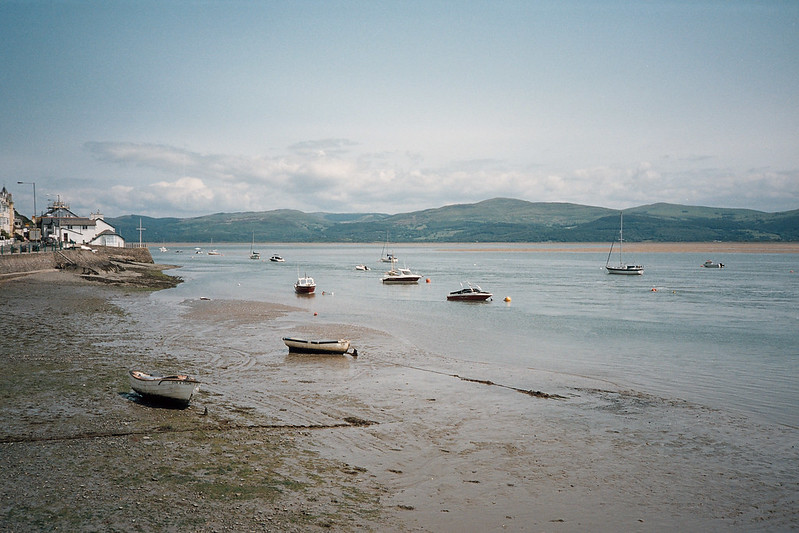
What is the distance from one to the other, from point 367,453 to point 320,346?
10.9m

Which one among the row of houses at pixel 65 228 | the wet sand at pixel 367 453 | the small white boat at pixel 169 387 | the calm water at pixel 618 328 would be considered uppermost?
the row of houses at pixel 65 228

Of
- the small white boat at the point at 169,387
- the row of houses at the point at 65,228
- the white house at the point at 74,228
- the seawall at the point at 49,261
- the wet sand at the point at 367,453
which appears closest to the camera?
the wet sand at the point at 367,453

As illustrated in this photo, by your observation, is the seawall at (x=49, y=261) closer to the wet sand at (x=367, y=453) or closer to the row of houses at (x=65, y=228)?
the row of houses at (x=65, y=228)

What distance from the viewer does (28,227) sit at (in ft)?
276

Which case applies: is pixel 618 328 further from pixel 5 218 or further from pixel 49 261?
pixel 5 218

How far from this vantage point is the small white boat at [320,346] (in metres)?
22.3

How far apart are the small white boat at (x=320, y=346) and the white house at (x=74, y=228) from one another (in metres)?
74.9

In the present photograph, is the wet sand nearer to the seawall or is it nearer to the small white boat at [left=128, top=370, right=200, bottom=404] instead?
the small white boat at [left=128, top=370, right=200, bottom=404]

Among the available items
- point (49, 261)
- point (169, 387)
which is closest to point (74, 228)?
point (49, 261)

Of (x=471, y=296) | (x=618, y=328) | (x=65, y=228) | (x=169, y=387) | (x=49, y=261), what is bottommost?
(x=618, y=328)

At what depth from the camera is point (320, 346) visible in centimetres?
2244

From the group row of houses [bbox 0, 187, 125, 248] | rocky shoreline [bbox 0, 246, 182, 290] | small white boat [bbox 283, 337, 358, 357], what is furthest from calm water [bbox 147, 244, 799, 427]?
row of houses [bbox 0, 187, 125, 248]

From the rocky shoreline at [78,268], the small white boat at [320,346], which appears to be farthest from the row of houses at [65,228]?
the small white boat at [320,346]

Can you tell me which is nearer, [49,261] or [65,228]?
[49,261]
